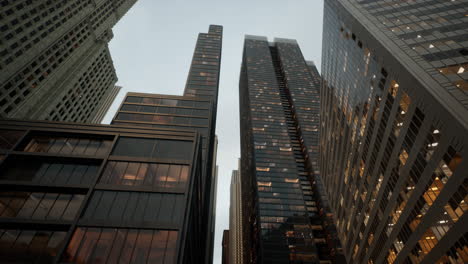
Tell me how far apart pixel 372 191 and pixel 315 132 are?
106701 mm

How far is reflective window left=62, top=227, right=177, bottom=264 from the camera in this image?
2166 cm

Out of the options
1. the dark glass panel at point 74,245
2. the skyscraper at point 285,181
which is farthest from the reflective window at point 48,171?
the skyscraper at point 285,181

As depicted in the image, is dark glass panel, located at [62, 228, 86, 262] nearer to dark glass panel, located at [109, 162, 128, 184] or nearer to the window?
dark glass panel, located at [109, 162, 128, 184]

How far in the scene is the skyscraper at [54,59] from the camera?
183 feet

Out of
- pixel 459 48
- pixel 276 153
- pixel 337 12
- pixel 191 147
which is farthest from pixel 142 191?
pixel 276 153

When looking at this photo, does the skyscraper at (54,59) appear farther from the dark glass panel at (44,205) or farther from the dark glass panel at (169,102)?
the dark glass panel at (44,205)


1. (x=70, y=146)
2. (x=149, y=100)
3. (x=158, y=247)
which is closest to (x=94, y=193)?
(x=70, y=146)

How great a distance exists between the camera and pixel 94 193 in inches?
1048

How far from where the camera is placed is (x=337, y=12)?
5575 centimetres

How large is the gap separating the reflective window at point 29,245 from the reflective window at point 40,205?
1474 millimetres

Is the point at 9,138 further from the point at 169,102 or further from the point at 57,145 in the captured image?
the point at 169,102

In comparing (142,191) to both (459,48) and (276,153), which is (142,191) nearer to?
(459,48)

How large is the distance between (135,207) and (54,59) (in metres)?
67.3

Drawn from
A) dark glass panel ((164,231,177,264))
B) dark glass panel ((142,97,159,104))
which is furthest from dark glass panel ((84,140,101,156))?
dark glass panel ((142,97,159,104))
